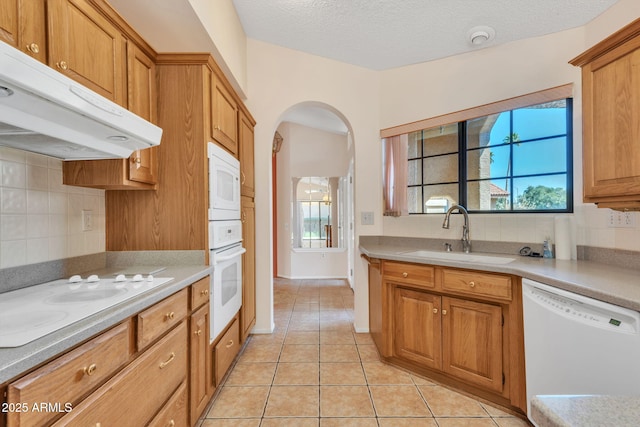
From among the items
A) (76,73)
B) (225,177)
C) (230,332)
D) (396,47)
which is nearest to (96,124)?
(76,73)

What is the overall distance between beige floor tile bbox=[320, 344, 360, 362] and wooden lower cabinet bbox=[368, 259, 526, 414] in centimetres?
24

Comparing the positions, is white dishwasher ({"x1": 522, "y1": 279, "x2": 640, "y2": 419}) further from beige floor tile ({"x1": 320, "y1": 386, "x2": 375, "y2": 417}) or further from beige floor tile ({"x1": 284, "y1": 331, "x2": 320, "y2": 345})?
beige floor tile ({"x1": 284, "y1": 331, "x2": 320, "y2": 345})

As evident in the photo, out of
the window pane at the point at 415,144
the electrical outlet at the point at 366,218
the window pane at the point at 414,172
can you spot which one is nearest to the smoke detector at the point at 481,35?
the window pane at the point at 415,144

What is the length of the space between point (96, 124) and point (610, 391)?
2253 millimetres

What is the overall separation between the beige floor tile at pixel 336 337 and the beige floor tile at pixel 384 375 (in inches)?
16.0

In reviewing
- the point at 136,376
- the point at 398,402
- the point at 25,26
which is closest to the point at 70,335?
the point at 136,376

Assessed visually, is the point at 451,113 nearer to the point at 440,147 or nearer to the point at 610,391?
the point at 440,147

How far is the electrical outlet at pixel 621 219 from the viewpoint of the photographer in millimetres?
1555

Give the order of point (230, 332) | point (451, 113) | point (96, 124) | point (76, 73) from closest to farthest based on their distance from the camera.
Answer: point (96, 124) → point (76, 73) → point (230, 332) → point (451, 113)

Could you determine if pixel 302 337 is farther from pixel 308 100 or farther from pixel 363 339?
pixel 308 100

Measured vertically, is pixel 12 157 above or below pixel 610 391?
above

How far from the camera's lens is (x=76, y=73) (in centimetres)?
116

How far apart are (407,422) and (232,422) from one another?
997mm

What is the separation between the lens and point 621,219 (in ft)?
5.27
